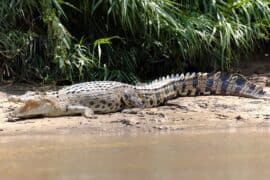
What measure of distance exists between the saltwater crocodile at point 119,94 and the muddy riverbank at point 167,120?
0.43 feet

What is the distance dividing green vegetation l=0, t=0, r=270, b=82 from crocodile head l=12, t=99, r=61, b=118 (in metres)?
1.31

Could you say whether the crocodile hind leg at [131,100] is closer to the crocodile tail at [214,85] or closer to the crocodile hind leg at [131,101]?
the crocodile hind leg at [131,101]

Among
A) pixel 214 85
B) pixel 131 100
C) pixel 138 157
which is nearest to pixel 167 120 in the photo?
pixel 131 100

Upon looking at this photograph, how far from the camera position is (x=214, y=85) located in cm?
866

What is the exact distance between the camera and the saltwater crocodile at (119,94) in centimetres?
733

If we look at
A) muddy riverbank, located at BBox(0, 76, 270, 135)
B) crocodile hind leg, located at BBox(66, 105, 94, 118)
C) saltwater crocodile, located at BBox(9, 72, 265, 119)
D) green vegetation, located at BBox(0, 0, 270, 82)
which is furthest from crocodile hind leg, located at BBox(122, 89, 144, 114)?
green vegetation, located at BBox(0, 0, 270, 82)

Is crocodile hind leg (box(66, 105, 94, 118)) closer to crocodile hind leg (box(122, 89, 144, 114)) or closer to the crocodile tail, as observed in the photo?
crocodile hind leg (box(122, 89, 144, 114))

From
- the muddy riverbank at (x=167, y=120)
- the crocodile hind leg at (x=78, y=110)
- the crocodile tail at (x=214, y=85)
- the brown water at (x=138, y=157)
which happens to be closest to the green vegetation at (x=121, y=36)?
the crocodile tail at (x=214, y=85)

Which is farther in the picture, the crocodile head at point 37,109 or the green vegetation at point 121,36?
the green vegetation at point 121,36

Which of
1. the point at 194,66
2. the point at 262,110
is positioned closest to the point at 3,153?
the point at 262,110

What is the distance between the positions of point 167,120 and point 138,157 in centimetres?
200

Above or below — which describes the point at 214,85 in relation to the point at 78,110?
above

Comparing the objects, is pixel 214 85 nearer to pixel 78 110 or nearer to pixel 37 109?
pixel 78 110

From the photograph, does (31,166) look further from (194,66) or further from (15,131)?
(194,66)
